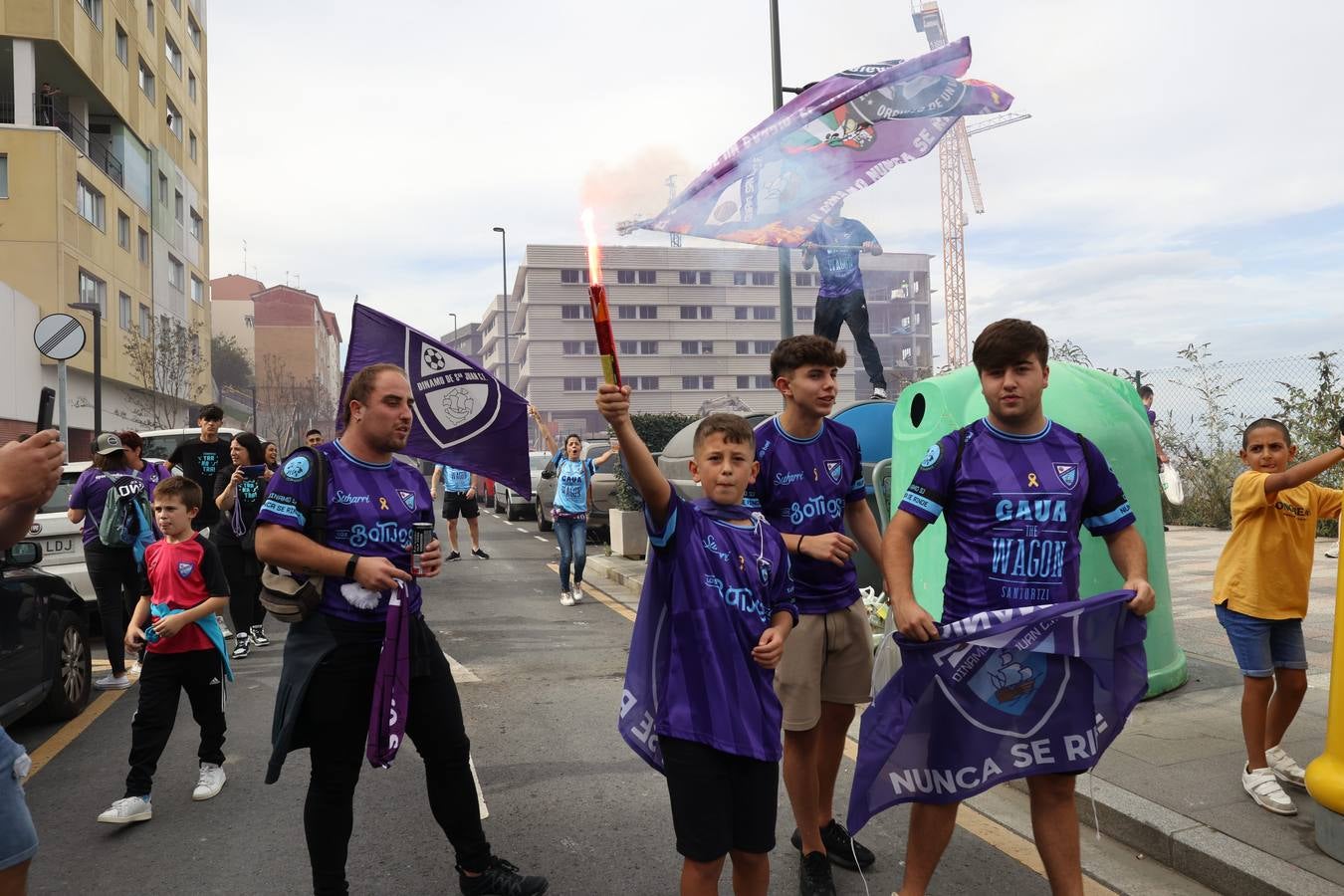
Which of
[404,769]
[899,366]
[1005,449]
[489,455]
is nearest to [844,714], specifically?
[1005,449]

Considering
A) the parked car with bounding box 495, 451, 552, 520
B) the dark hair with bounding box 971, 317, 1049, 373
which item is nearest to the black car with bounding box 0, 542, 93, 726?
the dark hair with bounding box 971, 317, 1049, 373

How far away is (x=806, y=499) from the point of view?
3.68 metres

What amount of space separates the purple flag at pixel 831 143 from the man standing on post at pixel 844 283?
0.44 m

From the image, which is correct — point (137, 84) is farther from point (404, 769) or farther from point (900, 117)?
→ point (404, 769)

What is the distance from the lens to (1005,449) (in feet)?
10.2

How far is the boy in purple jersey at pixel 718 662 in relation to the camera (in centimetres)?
276

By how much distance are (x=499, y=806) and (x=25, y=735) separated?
10.6ft

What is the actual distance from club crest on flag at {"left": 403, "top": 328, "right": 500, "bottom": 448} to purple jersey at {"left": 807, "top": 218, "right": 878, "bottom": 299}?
6.14 m

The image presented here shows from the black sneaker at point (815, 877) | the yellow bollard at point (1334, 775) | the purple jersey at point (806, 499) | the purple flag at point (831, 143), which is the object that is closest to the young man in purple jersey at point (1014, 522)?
the black sneaker at point (815, 877)

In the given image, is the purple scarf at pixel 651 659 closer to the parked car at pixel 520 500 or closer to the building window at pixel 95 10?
the parked car at pixel 520 500

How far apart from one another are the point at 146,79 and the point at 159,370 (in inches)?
464

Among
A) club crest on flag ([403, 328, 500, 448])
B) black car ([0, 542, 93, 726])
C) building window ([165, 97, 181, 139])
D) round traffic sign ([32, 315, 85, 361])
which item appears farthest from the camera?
building window ([165, 97, 181, 139])

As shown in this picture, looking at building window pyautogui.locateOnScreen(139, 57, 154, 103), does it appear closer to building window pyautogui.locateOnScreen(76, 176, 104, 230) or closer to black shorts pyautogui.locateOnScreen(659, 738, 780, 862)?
building window pyautogui.locateOnScreen(76, 176, 104, 230)

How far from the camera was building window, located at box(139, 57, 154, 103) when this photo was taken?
114ft
